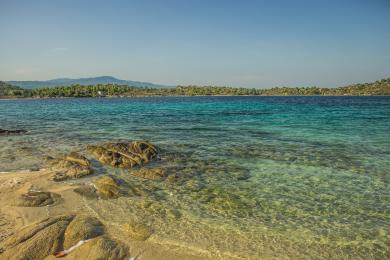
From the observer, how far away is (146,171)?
1330 cm

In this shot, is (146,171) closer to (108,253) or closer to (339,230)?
(108,253)

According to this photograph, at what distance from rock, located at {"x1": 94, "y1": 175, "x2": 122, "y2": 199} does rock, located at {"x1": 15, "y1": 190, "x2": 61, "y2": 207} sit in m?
1.36

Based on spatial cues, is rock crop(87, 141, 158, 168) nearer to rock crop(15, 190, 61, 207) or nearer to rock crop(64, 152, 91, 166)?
rock crop(64, 152, 91, 166)

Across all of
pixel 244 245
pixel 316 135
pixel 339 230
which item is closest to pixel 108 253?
pixel 244 245

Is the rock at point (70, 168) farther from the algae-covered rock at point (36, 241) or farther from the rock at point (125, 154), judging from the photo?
the algae-covered rock at point (36, 241)

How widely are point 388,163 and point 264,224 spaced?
9834 millimetres

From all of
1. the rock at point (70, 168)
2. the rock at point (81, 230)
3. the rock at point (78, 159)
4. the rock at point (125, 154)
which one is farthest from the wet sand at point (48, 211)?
the rock at point (125, 154)

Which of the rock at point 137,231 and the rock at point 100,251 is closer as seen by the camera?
the rock at point 100,251

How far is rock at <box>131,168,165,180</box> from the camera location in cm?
1285

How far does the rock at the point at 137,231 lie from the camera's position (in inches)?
307

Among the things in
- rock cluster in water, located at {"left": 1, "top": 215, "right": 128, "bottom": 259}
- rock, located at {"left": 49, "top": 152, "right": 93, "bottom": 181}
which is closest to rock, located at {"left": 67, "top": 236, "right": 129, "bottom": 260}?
rock cluster in water, located at {"left": 1, "top": 215, "right": 128, "bottom": 259}

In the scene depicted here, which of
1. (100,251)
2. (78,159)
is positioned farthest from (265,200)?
(78,159)

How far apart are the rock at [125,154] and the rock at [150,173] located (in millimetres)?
1626

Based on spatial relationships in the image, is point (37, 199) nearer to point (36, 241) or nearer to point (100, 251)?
point (36, 241)
